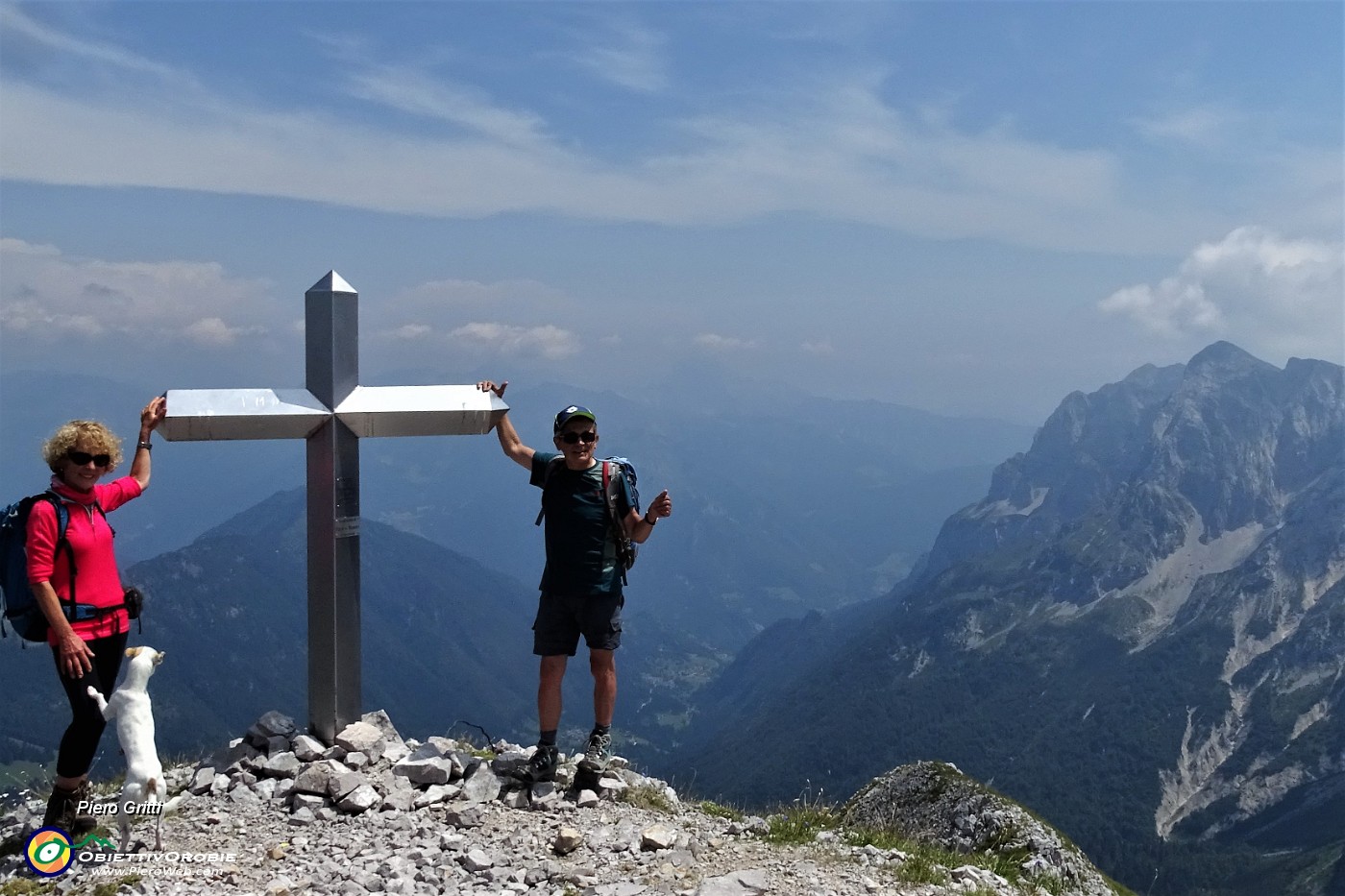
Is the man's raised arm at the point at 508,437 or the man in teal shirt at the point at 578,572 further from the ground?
the man's raised arm at the point at 508,437

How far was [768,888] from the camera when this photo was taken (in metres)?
8.70

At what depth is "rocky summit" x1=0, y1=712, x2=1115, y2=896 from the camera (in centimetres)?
877

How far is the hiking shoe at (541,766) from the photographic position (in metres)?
10.9

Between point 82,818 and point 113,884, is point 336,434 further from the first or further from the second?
point 113,884

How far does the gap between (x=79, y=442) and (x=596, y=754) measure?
5.50 meters

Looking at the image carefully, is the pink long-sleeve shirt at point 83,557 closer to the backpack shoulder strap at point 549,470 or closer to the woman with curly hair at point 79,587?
the woman with curly hair at point 79,587

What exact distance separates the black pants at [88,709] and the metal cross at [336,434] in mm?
2497

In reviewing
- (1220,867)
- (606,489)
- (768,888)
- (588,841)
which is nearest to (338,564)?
(606,489)

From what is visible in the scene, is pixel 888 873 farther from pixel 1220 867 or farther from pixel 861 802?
pixel 1220 867

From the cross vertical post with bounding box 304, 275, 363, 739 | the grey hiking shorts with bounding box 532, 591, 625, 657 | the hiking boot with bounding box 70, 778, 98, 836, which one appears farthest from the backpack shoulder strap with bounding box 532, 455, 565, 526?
the hiking boot with bounding box 70, 778, 98, 836

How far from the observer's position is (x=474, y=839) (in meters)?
9.60

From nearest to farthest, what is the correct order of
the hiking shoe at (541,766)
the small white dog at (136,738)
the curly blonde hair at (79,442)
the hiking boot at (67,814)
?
the small white dog at (136,738)
the curly blonde hair at (79,442)
the hiking boot at (67,814)
the hiking shoe at (541,766)

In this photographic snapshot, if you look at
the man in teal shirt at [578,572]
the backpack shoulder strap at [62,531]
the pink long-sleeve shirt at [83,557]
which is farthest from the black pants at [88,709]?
the man in teal shirt at [578,572]

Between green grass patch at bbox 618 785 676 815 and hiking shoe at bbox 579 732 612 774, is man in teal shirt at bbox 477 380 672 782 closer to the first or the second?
hiking shoe at bbox 579 732 612 774
